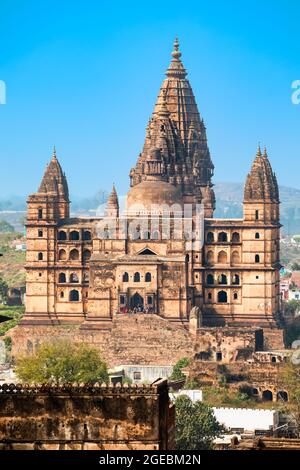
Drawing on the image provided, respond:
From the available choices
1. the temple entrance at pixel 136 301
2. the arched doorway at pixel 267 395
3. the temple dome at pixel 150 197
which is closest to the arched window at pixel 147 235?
the temple dome at pixel 150 197

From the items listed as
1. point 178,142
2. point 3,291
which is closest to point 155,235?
point 178,142

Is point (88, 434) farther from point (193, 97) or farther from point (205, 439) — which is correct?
point (193, 97)

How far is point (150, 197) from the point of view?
9831cm

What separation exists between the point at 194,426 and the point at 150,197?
26533 mm

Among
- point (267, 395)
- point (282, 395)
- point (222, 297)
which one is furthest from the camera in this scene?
point (222, 297)

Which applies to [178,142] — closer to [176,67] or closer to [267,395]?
[176,67]

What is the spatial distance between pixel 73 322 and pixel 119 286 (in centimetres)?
498

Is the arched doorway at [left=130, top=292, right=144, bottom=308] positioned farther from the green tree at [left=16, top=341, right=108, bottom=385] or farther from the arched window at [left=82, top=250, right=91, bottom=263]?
the green tree at [left=16, top=341, right=108, bottom=385]

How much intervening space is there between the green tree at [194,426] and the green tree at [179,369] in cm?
1020

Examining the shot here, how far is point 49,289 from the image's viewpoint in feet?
333

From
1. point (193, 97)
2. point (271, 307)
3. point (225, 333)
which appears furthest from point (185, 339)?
point (193, 97)

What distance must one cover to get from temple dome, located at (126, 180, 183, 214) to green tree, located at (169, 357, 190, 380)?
9305 mm

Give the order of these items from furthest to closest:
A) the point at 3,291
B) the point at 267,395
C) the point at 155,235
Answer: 1. the point at 3,291
2. the point at 155,235
3. the point at 267,395

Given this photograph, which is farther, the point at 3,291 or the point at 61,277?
the point at 3,291
